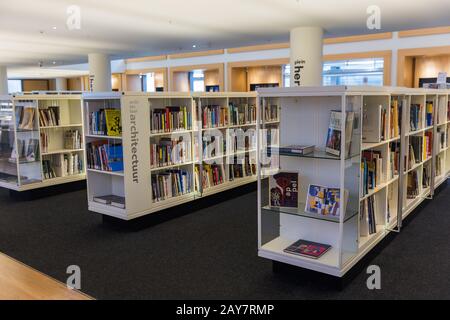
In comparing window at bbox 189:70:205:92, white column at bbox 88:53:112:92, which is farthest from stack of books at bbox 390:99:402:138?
window at bbox 189:70:205:92

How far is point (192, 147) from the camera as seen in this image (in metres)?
5.78

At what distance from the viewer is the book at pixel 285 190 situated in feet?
11.5

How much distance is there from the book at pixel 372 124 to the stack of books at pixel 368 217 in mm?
565

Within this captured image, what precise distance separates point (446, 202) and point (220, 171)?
3.39 metres

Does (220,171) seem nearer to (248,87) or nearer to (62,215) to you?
(62,215)

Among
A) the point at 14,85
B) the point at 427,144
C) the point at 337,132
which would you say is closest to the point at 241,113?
the point at 427,144

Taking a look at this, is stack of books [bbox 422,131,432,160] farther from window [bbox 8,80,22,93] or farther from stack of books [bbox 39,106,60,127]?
window [bbox 8,80,22,93]

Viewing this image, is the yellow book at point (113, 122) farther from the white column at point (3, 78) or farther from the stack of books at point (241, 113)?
the white column at point (3, 78)

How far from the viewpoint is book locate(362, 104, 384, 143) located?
3.79 meters

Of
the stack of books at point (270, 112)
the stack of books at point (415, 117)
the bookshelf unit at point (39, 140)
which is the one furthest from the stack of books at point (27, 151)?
the stack of books at point (415, 117)

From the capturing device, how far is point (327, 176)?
11.3ft

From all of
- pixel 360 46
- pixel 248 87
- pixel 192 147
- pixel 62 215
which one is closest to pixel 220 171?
pixel 192 147

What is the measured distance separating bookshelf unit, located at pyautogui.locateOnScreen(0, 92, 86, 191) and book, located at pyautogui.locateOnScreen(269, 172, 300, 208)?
4.61m

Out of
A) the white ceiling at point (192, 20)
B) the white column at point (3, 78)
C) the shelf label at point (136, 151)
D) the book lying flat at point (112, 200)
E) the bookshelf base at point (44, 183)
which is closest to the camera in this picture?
the shelf label at point (136, 151)
